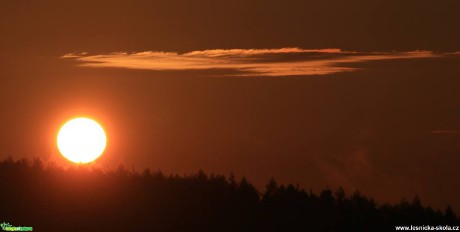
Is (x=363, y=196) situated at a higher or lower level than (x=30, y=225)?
higher

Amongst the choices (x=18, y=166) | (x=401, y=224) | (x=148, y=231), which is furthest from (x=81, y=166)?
(x=401, y=224)

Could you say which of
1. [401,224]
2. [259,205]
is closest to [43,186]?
[259,205]

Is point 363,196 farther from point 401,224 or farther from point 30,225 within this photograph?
point 30,225

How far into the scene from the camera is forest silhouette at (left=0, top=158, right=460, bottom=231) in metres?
75.7

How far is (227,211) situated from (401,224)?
6.74 m

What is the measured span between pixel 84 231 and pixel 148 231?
A: 2.52m

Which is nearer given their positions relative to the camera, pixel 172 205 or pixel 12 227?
pixel 12 227

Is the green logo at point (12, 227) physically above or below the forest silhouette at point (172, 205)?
below

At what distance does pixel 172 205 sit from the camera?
77.8 meters

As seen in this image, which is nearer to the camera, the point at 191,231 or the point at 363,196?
the point at 191,231

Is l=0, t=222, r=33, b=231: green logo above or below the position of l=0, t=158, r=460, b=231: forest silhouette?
below

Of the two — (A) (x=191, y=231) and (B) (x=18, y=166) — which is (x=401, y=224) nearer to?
(A) (x=191, y=231)

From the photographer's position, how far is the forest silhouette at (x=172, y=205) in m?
75.7

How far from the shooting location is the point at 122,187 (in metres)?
79.8
